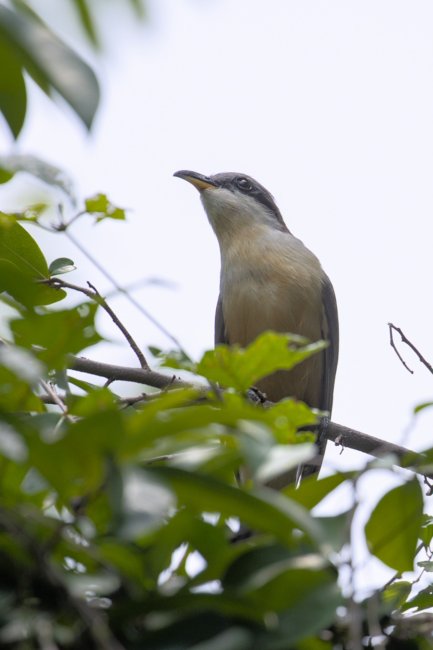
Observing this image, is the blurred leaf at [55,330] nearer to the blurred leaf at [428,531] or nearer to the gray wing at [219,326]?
the blurred leaf at [428,531]

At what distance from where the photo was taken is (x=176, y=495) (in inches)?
46.1

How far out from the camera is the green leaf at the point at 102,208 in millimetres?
2572

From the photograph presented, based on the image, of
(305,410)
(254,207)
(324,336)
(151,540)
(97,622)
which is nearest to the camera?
(97,622)

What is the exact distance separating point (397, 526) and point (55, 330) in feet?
2.25

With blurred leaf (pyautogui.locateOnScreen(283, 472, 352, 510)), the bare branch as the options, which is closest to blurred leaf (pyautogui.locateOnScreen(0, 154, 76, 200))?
blurred leaf (pyautogui.locateOnScreen(283, 472, 352, 510))

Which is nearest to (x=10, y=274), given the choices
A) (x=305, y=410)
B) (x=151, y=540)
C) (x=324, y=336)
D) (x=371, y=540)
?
(x=151, y=540)

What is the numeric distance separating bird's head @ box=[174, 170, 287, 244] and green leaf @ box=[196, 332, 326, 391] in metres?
5.43

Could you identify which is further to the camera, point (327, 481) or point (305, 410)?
point (305, 410)

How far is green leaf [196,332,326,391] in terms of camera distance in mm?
1682

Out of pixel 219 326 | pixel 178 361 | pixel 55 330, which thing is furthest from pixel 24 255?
pixel 219 326

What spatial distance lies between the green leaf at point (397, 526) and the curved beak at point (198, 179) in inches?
240

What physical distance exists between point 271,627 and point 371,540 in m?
0.43

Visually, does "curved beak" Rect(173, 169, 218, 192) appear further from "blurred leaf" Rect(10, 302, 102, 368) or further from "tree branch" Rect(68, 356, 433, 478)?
"blurred leaf" Rect(10, 302, 102, 368)

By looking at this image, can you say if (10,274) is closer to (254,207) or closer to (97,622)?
(97,622)
